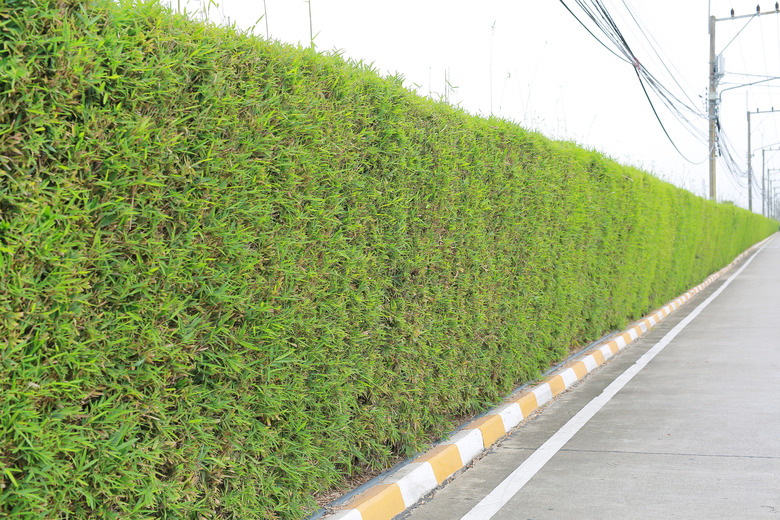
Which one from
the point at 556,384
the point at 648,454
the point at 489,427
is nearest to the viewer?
the point at 648,454

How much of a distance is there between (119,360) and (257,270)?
85cm

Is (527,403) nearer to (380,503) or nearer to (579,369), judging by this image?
(579,369)

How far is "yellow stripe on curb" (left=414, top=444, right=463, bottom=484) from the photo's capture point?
465 cm

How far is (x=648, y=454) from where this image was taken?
16.9ft

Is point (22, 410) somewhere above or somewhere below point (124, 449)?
above

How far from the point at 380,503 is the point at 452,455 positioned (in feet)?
3.64

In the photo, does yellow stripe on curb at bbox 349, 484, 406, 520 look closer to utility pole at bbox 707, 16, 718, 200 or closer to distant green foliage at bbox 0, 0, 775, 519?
distant green foliage at bbox 0, 0, 775, 519

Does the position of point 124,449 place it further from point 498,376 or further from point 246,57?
point 498,376

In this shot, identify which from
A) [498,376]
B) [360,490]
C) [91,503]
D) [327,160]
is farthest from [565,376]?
[91,503]

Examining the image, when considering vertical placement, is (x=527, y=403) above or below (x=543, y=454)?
above

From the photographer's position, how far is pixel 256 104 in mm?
3145

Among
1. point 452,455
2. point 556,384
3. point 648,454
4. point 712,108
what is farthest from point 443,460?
point 712,108

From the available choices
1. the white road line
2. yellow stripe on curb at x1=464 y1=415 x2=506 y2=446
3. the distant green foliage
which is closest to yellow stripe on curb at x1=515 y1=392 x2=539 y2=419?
the white road line

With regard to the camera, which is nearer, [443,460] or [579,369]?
[443,460]
